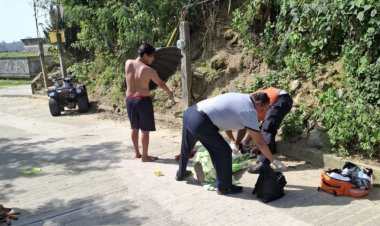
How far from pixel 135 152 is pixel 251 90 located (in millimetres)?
2370

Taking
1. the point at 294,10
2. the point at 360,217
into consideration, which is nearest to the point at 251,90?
the point at 294,10

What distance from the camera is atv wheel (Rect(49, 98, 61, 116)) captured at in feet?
38.2

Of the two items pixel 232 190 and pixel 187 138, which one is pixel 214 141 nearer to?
pixel 187 138

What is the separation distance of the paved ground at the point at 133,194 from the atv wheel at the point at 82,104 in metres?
3.36

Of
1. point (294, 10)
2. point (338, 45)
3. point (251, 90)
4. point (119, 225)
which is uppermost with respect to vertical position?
point (294, 10)

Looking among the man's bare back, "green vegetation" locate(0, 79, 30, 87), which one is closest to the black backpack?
the man's bare back

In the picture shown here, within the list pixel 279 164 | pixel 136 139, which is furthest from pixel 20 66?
pixel 279 164

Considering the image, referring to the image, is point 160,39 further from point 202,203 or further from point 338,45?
point 202,203

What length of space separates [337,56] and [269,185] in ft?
11.7

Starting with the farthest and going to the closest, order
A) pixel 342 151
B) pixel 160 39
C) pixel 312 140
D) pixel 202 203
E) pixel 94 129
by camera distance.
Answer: pixel 160 39 → pixel 94 129 → pixel 312 140 → pixel 342 151 → pixel 202 203

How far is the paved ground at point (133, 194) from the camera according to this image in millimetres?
4621

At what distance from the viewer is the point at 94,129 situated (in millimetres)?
9617

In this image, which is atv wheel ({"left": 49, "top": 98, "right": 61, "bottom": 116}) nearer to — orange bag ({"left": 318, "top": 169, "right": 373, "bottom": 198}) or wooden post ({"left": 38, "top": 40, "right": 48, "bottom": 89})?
wooden post ({"left": 38, "top": 40, "right": 48, "bottom": 89})

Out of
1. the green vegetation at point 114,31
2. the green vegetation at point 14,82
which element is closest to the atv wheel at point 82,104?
the green vegetation at point 114,31
